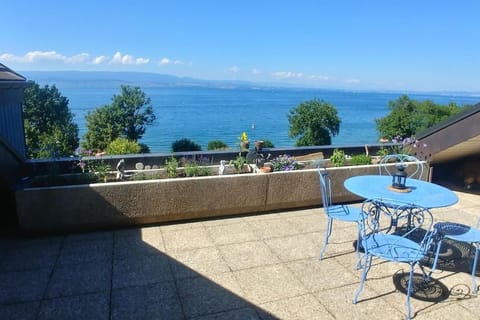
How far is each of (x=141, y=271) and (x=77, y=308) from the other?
0.66 m

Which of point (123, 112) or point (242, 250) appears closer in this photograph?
point (242, 250)

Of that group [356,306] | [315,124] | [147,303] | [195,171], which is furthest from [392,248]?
[315,124]

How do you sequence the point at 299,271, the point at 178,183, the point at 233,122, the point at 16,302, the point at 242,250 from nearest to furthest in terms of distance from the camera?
the point at 16,302, the point at 299,271, the point at 242,250, the point at 178,183, the point at 233,122

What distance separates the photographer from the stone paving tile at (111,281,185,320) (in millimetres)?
2502

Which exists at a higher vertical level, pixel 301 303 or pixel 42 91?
pixel 42 91

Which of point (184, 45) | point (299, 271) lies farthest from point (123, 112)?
point (184, 45)

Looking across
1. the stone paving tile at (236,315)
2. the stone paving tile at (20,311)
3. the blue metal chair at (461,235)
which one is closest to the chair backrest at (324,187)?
the blue metal chair at (461,235)

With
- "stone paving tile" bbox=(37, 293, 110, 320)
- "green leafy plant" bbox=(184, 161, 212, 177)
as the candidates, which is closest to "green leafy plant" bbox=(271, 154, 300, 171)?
"green leafy plant" bbox=(184, 161, 212, 177)

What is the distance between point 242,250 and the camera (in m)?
3.63

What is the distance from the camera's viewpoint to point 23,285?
9.45 ft

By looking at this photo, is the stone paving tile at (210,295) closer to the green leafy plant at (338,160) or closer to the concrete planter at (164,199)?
the concrete planter at (164,199)

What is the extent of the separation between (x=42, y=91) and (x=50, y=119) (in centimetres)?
224

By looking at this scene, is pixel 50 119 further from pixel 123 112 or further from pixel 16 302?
pixel 16 302

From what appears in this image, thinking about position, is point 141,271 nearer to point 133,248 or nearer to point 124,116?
point 133,248
